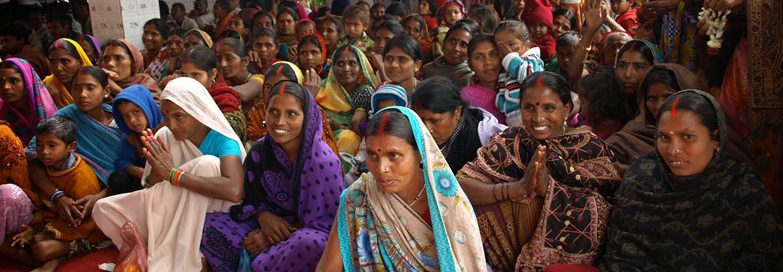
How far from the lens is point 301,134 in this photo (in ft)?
11.5

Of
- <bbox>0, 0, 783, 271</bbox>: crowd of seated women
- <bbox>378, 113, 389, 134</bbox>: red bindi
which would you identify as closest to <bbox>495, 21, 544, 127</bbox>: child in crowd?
<bbox>0, 0, 783, 271</bbox>: crowd of seated women

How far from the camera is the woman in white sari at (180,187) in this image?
356 centimetres

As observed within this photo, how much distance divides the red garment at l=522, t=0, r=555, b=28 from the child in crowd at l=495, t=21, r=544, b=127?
165cm

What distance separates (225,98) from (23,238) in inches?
58.3

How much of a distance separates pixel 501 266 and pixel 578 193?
1.52 feet

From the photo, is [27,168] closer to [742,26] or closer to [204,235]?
[204,235]

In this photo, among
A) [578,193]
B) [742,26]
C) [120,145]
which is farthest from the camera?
[120,145]

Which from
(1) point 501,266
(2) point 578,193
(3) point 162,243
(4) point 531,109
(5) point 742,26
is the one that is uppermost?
(5) point 742,26

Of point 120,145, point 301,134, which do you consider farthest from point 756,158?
point 120,145

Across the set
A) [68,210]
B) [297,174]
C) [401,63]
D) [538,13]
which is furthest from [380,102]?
[538,13]

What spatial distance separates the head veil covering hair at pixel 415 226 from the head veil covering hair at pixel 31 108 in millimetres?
3196

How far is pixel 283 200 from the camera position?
3607 mm

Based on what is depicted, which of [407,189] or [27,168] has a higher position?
[407,189]

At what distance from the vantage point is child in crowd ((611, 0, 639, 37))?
5605 millimetres
